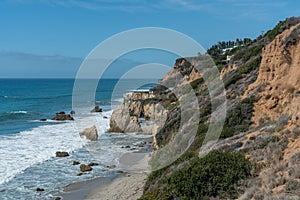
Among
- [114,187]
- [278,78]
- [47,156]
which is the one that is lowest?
[114,187]

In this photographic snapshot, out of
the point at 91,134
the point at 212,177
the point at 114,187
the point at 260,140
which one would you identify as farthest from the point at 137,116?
the point at 212,177

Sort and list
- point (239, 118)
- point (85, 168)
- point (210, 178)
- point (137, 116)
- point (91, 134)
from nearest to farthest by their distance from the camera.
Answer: point (210, 178), point (239, 118), point (85, 168), point (91, 134), point (137, 116)

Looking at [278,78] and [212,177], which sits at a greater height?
[278,78]

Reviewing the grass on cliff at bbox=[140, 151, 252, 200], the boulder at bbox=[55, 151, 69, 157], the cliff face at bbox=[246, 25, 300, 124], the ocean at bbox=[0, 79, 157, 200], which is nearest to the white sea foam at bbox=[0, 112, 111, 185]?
the ocean at bbox=[0, 79, 157, 200]

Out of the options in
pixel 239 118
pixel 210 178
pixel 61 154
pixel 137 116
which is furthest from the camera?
pixel 137 116

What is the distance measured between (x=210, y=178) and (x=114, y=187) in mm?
10097

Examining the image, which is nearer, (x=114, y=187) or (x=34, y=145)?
(x=114, y=187)

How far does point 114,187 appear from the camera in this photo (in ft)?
60.3

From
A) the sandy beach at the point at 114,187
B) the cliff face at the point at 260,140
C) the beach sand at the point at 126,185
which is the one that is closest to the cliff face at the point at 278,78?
the cliff face at the point at 260,140

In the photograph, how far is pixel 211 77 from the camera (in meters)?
37.9

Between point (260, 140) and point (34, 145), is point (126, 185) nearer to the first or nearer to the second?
point (260, 140)

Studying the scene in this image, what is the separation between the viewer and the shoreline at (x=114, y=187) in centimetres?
1689

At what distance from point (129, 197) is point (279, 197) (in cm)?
1021

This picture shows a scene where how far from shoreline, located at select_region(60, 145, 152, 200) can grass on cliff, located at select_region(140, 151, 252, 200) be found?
644 cm
